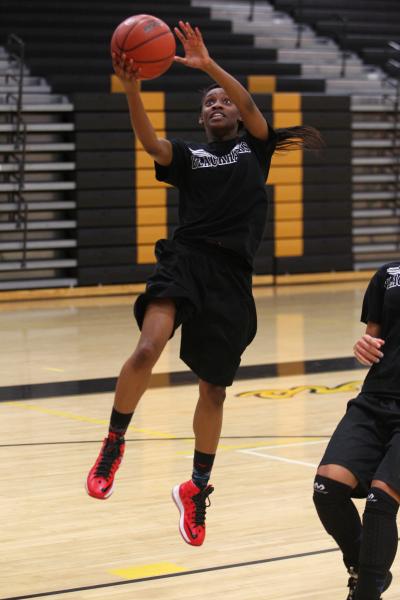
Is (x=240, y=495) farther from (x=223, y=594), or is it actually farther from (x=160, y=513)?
(x=223, y=594)

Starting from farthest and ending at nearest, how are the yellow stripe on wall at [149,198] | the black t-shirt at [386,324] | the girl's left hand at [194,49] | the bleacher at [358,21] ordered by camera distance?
the bleacher at [358,21], the yellow stripe on wall at [149,198], the girl's left hand at [194,49], the black t-shirt at [386,324]

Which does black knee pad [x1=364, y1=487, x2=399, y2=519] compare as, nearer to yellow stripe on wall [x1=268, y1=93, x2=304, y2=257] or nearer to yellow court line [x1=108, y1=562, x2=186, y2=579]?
yellow court line [x1=108, y1=562, x2=186, y2=579]

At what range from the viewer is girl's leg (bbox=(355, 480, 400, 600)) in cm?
369

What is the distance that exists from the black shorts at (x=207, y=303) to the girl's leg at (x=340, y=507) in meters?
1.04

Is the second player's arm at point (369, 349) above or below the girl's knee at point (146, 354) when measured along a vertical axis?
above

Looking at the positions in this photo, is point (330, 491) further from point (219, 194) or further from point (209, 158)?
point (209, 158)

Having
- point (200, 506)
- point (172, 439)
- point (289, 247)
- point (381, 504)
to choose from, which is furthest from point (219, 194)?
point (289, 247)

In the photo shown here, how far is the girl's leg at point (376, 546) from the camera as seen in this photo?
369 centimetres

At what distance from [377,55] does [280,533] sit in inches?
573

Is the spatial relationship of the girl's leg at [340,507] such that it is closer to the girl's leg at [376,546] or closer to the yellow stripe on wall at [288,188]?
the girl's leg at [376,546]

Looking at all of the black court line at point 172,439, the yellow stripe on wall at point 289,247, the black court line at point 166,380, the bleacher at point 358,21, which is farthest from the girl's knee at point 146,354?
the bleacher at point 358,21

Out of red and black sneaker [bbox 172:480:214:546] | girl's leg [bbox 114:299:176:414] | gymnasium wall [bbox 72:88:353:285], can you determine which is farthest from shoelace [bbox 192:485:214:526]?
gymnasium wall [bbox 72:88:353:285]

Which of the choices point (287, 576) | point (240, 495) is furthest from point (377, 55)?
point (287, 576)

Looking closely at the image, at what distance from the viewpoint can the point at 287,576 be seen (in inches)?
173
